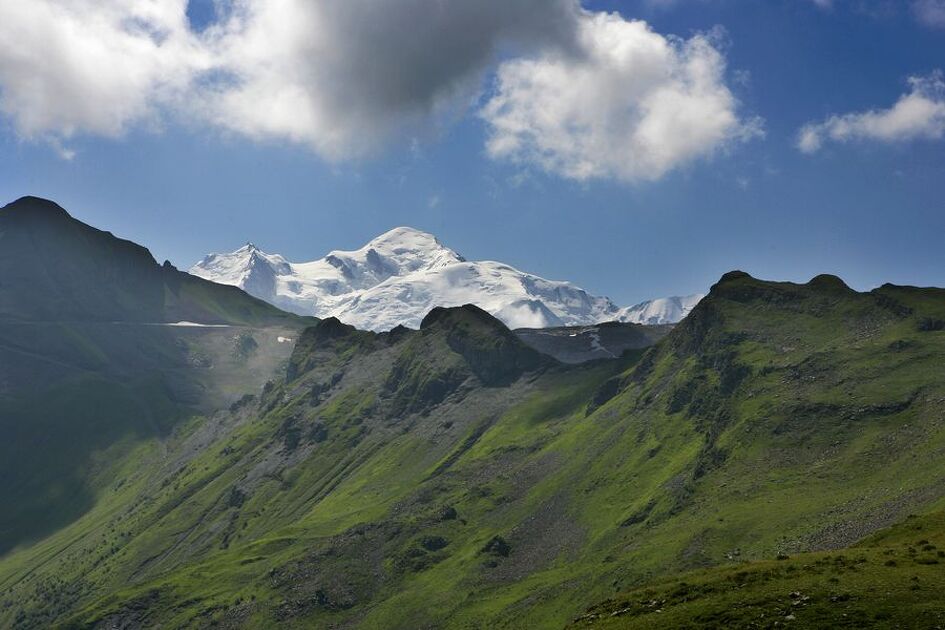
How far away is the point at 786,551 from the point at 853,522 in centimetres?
1489

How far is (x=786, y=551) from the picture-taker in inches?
7180

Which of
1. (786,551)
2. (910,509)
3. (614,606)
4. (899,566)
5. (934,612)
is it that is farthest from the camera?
(786,551)

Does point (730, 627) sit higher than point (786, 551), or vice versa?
point (730, 627)

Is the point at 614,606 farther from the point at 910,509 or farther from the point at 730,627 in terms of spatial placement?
the point at 910,509

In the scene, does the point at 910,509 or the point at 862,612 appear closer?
the point at 862,612

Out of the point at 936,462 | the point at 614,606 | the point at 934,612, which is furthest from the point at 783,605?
the point at 936,462

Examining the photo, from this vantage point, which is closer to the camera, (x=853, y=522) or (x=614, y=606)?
(x=614, y=606)

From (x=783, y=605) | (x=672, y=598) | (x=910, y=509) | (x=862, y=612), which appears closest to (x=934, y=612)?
(x=862, y=612)

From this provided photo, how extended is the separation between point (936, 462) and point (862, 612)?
13835cm

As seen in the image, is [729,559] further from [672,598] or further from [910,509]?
[672,598]

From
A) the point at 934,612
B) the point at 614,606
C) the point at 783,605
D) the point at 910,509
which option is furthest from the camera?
the point at 910,509

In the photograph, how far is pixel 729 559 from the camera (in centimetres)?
19075

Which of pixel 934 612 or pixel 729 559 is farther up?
pixel 934 612

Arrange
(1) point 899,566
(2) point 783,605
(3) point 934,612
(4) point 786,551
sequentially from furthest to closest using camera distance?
(4) point 786,551, (1) point 899,566, (2) point 783,605, (3) point 934,612
